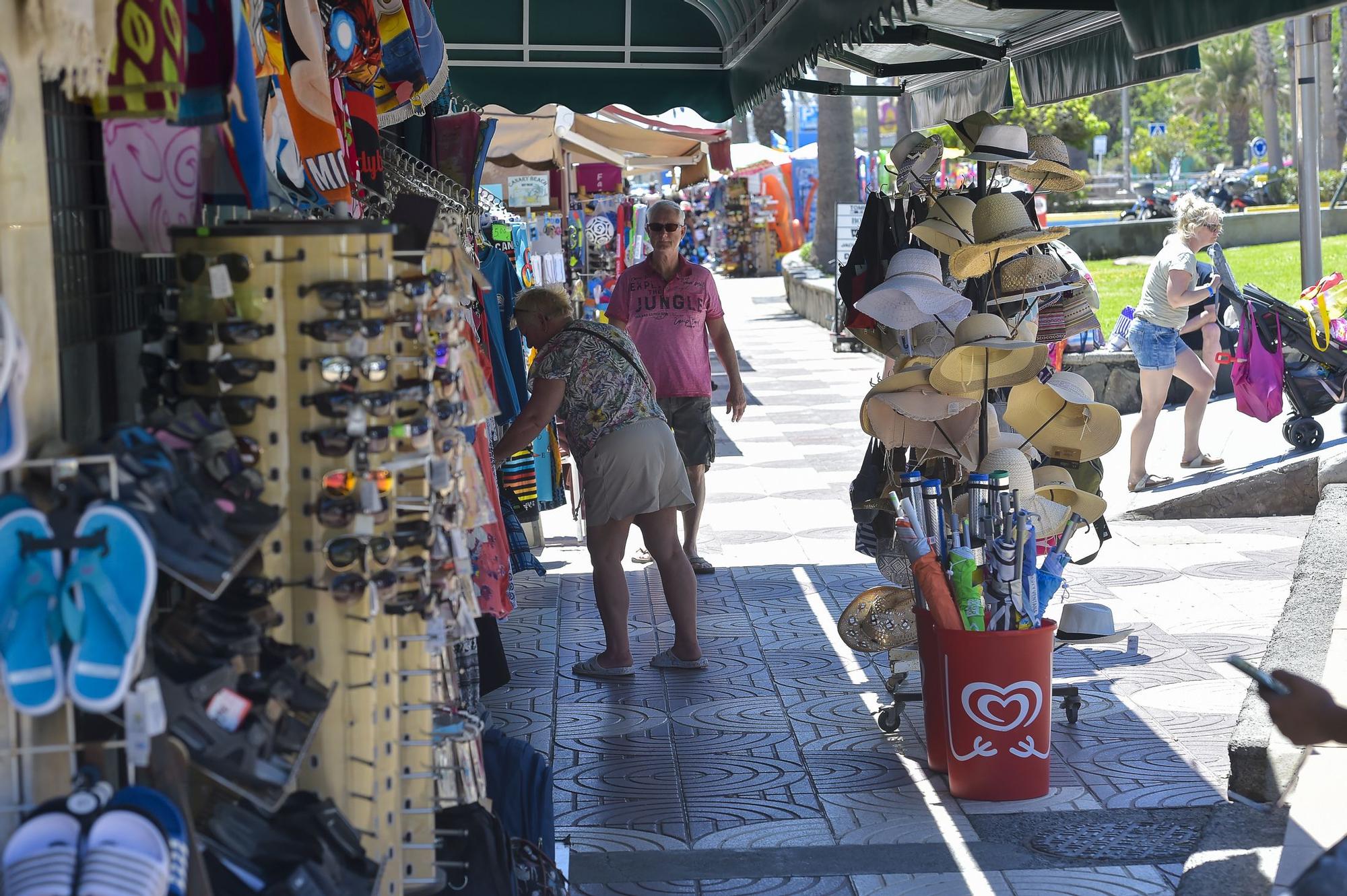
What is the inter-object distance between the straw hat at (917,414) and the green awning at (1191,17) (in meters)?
1.60

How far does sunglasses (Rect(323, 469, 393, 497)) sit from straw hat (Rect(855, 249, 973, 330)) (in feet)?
9.63

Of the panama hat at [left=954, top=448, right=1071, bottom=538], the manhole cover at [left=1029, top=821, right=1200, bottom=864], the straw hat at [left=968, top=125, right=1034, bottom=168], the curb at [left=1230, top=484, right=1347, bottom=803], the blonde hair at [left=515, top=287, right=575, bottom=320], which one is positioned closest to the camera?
the manhole cover at [left=1029, top=821, right=1200, bottom=864]

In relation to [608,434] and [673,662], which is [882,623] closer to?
[673,662]

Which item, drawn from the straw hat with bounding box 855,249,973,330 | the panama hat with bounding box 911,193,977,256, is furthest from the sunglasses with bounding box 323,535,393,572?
the panama hat with bounding box 911,193,977,256

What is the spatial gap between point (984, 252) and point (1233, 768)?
6.38 ft

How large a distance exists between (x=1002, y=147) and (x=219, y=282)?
378 centimetres

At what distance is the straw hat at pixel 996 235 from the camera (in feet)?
16.6

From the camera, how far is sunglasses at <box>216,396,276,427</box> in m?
2.38

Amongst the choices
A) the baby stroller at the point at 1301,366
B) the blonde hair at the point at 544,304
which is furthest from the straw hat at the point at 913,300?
the baby stroller at the point at 1301,366

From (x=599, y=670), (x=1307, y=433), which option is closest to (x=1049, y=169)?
(x=599, y=670)

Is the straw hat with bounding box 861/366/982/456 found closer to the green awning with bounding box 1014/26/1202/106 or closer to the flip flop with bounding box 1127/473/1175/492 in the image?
the green awning with bounding box 1014/26/1202/106

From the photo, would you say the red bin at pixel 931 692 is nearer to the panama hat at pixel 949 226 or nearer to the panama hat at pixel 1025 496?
the panama hat at pixel 1025 496

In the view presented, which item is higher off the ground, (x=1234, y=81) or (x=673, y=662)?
(x=1234, y=81)

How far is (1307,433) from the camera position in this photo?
382 inches
